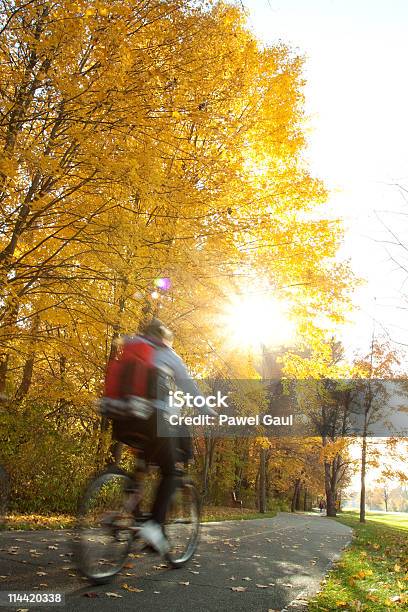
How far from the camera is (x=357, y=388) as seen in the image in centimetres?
2453

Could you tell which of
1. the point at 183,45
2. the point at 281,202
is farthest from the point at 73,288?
the point at 281,202

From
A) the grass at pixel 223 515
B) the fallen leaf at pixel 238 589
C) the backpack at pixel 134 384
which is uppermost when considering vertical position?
the backpack at pixel 134 384

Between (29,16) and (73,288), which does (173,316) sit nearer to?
(73,288)

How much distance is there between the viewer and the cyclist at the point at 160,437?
12.1ft

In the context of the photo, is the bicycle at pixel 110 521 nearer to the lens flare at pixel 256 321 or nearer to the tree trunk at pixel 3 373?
the lens flare at pixel 256 321

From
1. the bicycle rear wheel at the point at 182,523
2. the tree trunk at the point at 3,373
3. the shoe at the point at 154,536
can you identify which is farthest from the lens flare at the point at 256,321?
the shoe at the point at 154,536

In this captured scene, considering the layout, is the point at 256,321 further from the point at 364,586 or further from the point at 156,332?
the point at 156,332

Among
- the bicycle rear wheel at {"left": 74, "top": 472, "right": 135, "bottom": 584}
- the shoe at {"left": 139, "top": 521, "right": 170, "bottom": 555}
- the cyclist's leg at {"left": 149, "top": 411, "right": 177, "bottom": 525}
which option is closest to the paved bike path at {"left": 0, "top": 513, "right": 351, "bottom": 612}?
the bicycle rear wheel at {"left": 74, "top": 472, "right": 135, "bottom": 584}

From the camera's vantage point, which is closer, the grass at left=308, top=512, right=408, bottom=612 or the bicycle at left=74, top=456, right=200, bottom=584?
the bicycle at left=74, top=456, right=200, bottom=584

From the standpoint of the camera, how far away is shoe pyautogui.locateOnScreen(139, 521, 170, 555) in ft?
12.2

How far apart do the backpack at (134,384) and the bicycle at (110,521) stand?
0.50 meters

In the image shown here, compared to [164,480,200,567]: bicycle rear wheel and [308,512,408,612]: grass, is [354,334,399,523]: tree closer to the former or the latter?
[308,512,408,612]: grass

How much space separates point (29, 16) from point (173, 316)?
206 inches

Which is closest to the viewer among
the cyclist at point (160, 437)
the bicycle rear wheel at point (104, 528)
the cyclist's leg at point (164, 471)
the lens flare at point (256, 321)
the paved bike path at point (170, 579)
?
the paved bike path at point (170, 579)
